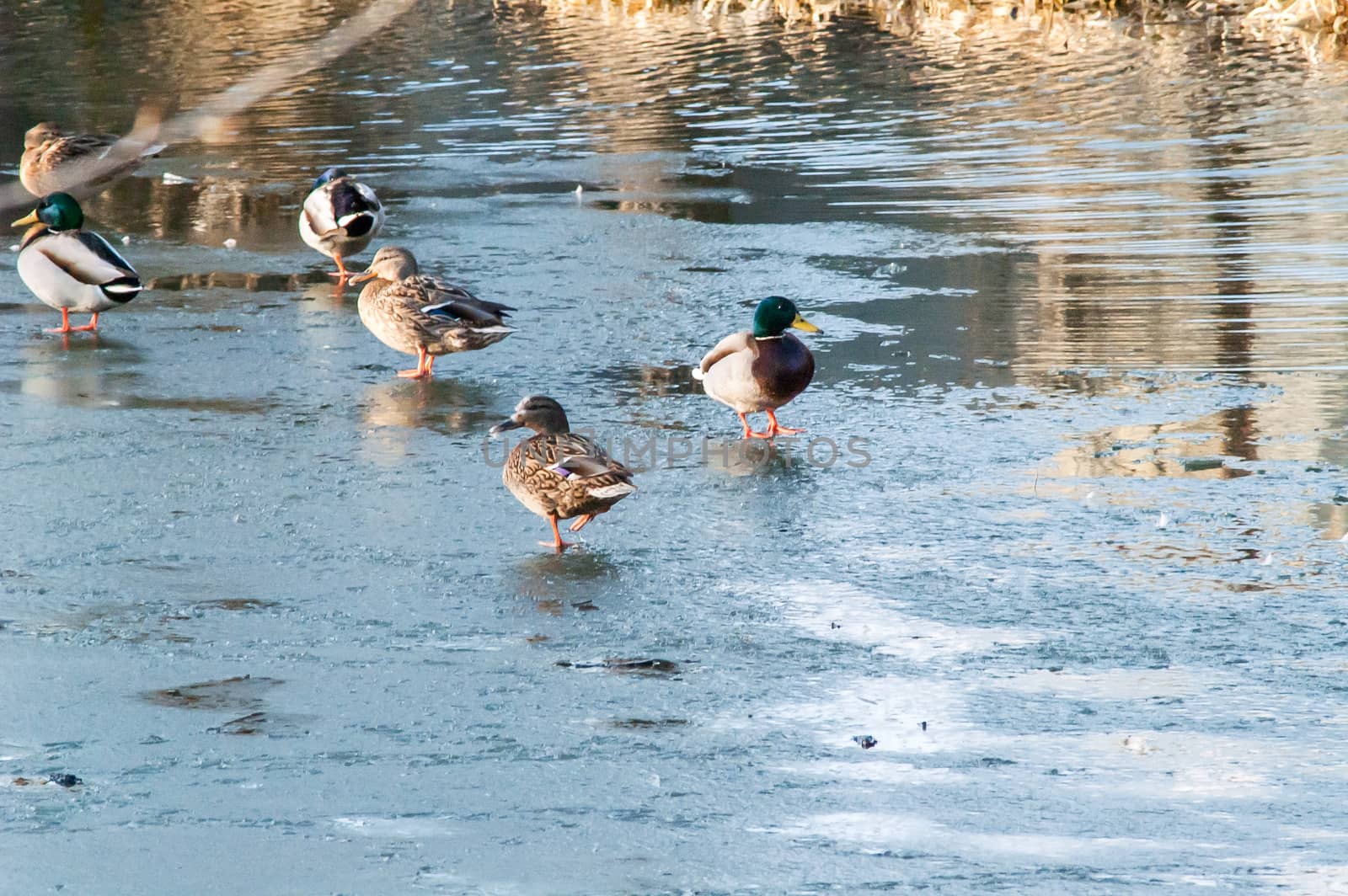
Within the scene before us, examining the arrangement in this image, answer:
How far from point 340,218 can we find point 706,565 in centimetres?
601

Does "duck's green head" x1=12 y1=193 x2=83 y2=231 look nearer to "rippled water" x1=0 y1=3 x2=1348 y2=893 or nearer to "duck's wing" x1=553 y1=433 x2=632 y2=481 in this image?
"rippled water" x1=0 y1=3 x2=1348 y2=893

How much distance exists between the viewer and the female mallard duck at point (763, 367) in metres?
7.46

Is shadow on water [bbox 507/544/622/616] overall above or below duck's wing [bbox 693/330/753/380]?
below

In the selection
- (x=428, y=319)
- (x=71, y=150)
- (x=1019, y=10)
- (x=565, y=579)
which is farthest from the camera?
(x=1019, y=10)

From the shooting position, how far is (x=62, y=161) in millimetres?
14898

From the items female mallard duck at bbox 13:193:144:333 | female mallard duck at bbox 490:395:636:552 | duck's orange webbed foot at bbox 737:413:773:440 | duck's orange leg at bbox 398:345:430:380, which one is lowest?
duck's orange webbed foot at bbox 737:413:773:440

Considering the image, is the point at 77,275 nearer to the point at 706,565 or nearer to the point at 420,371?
the point at 420,371

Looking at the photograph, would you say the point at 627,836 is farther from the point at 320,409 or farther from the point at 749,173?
the point at 749,173

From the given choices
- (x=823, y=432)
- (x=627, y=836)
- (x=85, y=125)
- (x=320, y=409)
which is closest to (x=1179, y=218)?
(x=823, y=432)

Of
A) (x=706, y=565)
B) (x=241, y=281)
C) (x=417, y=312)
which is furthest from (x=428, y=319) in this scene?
(x=706, y=565)

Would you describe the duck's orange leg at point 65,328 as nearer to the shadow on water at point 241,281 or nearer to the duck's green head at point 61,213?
the duck's green head at point 61,213

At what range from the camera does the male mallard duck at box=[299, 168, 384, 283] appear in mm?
11328

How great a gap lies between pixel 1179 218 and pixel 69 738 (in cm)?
976

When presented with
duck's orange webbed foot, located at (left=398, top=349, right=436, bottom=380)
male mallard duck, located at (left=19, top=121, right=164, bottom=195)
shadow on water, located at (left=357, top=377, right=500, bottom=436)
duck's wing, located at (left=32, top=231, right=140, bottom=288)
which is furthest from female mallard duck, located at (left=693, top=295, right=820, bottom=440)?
male mallard duck, located at (left=19, top=121, right=164, bottom=195)
